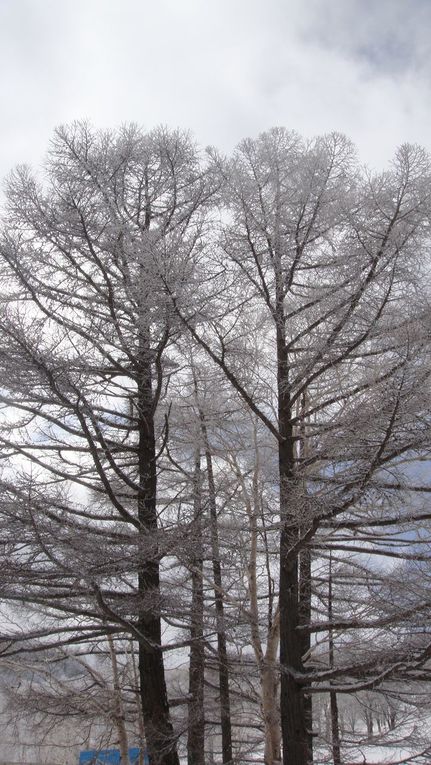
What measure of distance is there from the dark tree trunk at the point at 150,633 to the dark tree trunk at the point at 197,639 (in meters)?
0.44

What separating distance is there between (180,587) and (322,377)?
3.03 metres

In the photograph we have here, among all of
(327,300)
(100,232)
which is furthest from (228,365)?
(100,232)

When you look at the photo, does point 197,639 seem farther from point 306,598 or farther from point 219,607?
point 306,598

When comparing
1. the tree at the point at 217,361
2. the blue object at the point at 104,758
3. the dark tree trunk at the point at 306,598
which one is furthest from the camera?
the dark tree trunk at the point at 306,598

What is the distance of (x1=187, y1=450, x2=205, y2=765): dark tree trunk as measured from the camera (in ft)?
22.0

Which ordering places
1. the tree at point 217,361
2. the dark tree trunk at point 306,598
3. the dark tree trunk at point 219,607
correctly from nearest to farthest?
the tree at point 217,361 < the dark tree trunk at point 219,607 < the dark tree trunk at point 306,598

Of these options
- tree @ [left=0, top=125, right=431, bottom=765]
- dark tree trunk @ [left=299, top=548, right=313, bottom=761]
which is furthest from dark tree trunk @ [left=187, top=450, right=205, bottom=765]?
dark tree trunk @ [left=299, top=548, right=313, bottom=761]

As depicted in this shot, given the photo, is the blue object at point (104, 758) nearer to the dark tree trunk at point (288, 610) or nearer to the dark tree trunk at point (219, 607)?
the dark tree trunk at point (219, 607)

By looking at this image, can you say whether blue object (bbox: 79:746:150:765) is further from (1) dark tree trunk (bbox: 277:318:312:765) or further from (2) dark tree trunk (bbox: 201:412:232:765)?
(1) dark tree trunk (bbox: 277:318:312:765)

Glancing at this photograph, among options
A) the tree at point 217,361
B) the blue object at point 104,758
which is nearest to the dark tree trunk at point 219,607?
the tree at point 217,361

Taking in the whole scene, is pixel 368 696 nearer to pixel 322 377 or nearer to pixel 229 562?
pixel 229 562

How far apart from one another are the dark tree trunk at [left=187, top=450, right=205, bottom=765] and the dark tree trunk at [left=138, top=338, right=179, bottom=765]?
1.44 feet

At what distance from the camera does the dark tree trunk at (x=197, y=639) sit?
6.71 meters

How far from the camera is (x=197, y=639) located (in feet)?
27.4
